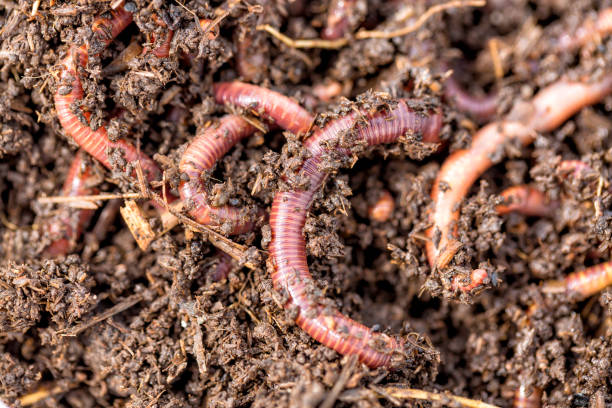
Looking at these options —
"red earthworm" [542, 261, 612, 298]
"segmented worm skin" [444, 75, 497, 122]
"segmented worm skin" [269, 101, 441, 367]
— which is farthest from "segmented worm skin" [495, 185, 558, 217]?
"segmented worm skin" [269, 101, 441, 367]

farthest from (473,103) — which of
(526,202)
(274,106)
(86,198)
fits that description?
(86,198)

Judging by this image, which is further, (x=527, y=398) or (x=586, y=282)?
(x=586, y=282)

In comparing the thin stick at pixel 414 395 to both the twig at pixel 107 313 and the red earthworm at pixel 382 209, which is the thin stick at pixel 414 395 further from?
the twig at pixel 107 313

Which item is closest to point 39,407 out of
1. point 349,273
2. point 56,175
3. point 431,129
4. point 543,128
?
point 56,175

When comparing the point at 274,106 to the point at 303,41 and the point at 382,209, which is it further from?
the point at 382,209

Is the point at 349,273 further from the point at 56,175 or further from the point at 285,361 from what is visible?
the point at 56,175

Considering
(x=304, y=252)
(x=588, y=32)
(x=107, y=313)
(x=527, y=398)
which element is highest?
(x=588, y=32)
